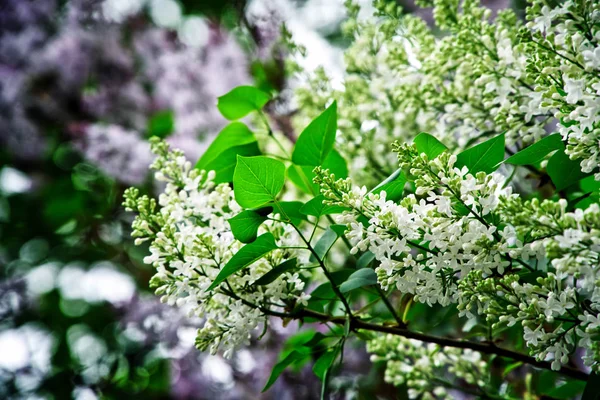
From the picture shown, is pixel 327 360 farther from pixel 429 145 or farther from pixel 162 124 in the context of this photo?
pixel 162 124

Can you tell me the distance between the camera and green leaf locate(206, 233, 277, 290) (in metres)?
0.40

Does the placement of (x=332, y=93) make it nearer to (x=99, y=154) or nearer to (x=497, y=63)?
(x=497, y=63)

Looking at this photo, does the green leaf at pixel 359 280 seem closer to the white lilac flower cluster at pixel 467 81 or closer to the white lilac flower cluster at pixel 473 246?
the white lilac flower cluster at pixel 473 246

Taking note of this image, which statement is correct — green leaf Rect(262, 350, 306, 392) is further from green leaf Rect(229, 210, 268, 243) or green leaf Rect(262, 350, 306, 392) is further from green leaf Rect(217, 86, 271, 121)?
green leaf Rect(217, 86, 271, 121)

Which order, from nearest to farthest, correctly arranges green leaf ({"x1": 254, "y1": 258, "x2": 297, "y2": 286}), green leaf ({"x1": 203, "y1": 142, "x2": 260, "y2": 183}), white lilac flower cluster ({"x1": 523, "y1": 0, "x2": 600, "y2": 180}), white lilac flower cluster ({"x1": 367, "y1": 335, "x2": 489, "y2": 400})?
white lilac flower cluster ({"x1": 523, "y1": 0, "x2": 600, "y2": 180}), green leaf ({"x1": 254, "y1": 258, "x2": 297, "y2": 286}), green leaf ({"x1": 203, "y1": 142, "x2": 260, "y2": 183}), white lilac flower cluster ({"x1": 367, "y1": 335, "x2": 489, "y2": 400})

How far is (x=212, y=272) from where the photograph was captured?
1.48 ft

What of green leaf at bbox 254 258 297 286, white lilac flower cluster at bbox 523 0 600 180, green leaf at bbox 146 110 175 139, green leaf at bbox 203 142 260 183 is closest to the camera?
white lilac flower cluster at bbox 523 0 600 180

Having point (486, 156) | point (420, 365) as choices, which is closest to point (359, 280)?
point (486, 156)

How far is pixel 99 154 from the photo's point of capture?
4.29 feet

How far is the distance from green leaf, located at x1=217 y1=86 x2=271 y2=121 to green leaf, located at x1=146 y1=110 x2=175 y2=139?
2.74 ft

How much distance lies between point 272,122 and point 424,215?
28.6 inches

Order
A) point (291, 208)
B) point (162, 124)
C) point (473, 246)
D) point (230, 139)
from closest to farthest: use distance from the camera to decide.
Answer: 1. point (473, 246)
2. point (291, 208)
3. point (230, 139)
4. point (162, 124)

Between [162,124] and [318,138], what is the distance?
40.8 inches

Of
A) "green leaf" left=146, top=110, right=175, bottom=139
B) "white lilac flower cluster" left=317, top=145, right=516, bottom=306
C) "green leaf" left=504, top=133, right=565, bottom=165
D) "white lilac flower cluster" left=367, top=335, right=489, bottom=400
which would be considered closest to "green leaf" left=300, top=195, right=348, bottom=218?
"white lilac flower cluster" left=317, top=145, right=516, bottom=306
